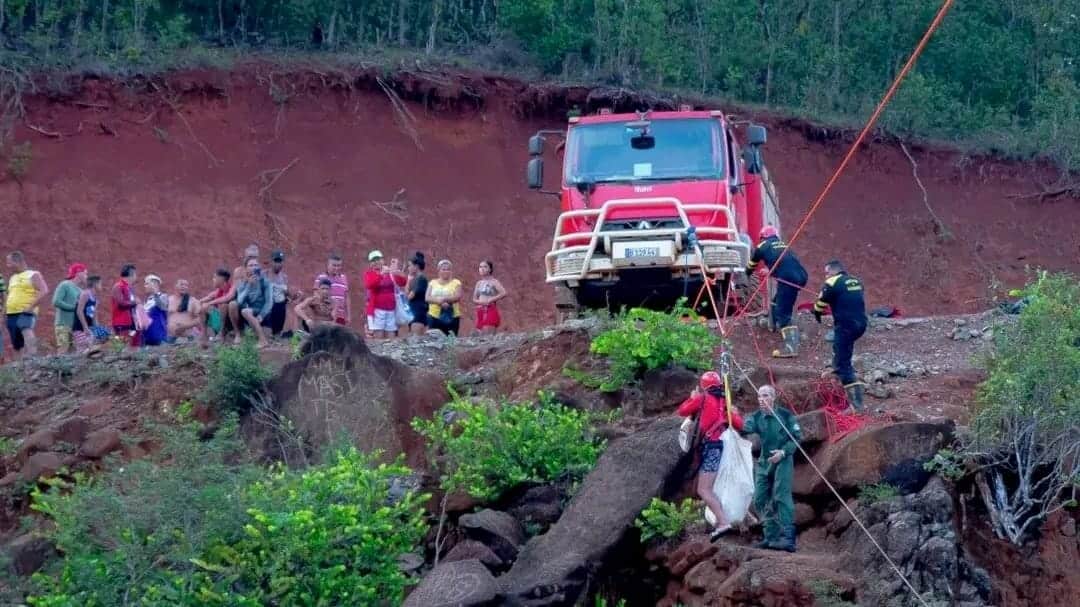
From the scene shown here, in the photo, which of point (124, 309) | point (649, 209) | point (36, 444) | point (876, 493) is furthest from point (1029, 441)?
point (124, 309)

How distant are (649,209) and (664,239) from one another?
48 centimetres

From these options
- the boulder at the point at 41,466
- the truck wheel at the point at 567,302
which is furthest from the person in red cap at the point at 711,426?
the boulder at the point at 41,466

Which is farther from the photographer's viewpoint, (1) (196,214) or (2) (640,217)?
(1) (196,214)

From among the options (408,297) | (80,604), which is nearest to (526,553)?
(80,604)

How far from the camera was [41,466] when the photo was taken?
1548 cm

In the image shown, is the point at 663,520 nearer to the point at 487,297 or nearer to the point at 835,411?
the point at 835,411

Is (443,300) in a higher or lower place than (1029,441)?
lower

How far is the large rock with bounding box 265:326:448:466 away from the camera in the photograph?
15.1m

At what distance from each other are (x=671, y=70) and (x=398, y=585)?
20395 mm

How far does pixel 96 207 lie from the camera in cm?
2705

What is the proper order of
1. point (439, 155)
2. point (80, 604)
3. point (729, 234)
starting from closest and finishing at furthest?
point (80, 604) < point (729, 234) < point (439, 155)

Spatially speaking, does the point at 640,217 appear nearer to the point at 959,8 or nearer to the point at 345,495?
the point at 345,495

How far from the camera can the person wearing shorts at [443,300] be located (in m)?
18.4

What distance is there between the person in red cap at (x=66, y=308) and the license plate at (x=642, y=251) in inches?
265
